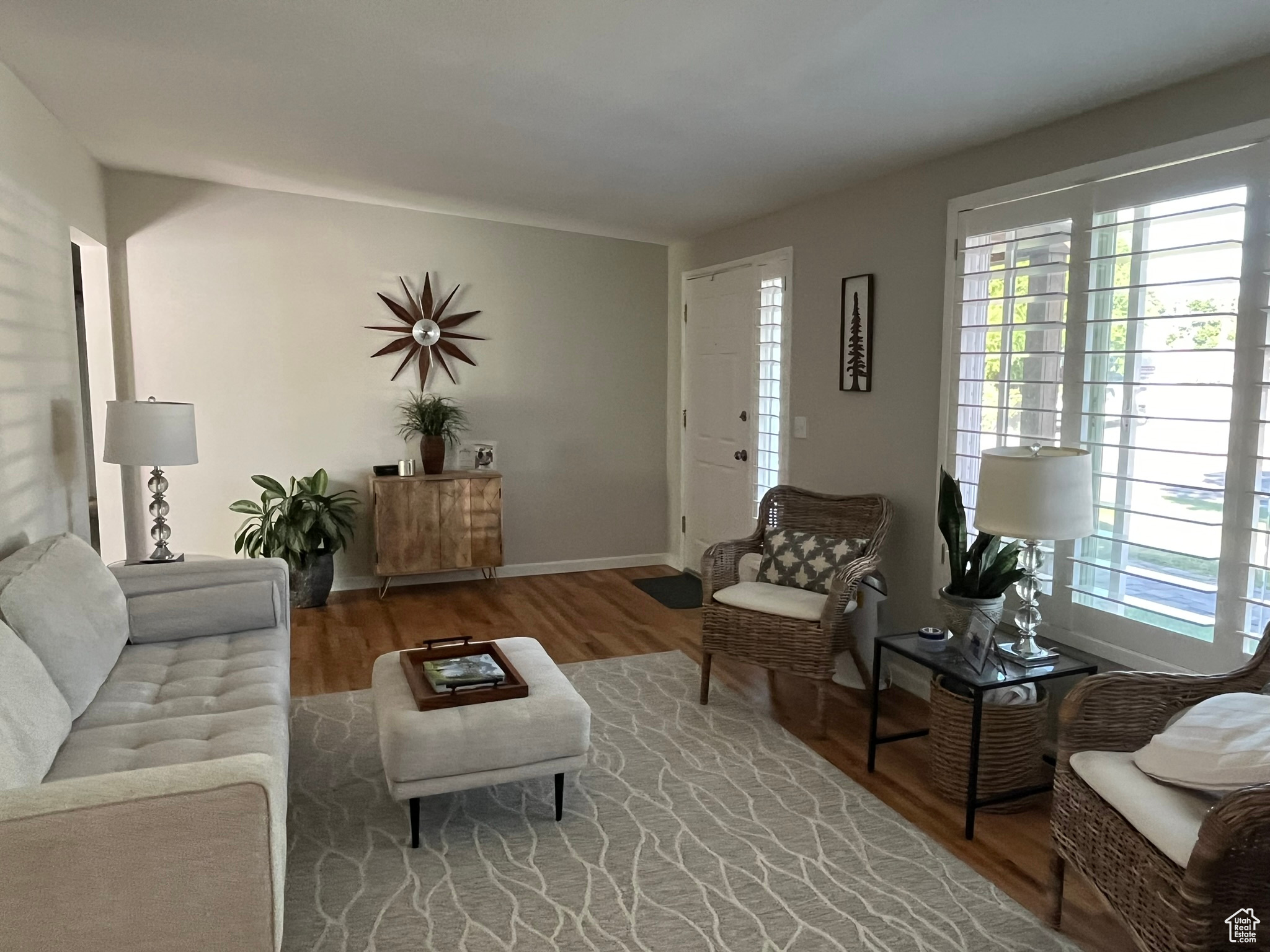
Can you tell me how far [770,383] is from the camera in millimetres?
4891

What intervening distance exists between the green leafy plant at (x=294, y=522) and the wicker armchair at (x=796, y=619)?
97.8 inches

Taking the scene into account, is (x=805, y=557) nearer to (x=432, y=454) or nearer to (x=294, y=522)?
(x=432, y=454)

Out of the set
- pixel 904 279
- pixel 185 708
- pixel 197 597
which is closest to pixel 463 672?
pixel 185 708

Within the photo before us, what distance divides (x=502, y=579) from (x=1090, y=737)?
14.0 feet

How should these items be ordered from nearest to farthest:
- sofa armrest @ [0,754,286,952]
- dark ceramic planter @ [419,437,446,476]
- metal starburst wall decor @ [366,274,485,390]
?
sofa armrest @ [0,754,286,952], dark ceramic planter @ [419,437,446,476], metal starburst wall decor @ [366,274,485,390]

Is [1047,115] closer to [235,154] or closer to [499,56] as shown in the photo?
[499,56]

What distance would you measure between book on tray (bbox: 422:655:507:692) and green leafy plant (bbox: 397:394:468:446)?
8.85 ft

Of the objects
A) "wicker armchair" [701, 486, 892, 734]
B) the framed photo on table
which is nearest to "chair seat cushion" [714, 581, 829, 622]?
"wicker armchair" [701, 486, 892, 734]

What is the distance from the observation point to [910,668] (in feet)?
12.8

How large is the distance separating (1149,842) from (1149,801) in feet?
0.32

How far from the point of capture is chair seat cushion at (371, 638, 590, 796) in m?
2.50

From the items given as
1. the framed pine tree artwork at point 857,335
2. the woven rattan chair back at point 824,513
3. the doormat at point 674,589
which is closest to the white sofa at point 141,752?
the woven rattan chair back at point 824,513

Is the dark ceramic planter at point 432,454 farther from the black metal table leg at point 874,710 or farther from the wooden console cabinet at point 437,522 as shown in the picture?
the black metal table leg at point 874,710

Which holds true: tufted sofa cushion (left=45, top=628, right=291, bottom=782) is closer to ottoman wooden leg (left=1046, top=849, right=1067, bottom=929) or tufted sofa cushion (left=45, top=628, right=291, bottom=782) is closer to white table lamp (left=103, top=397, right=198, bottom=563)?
white table lamp (left=103, top=397, right=198, bottom=563)
